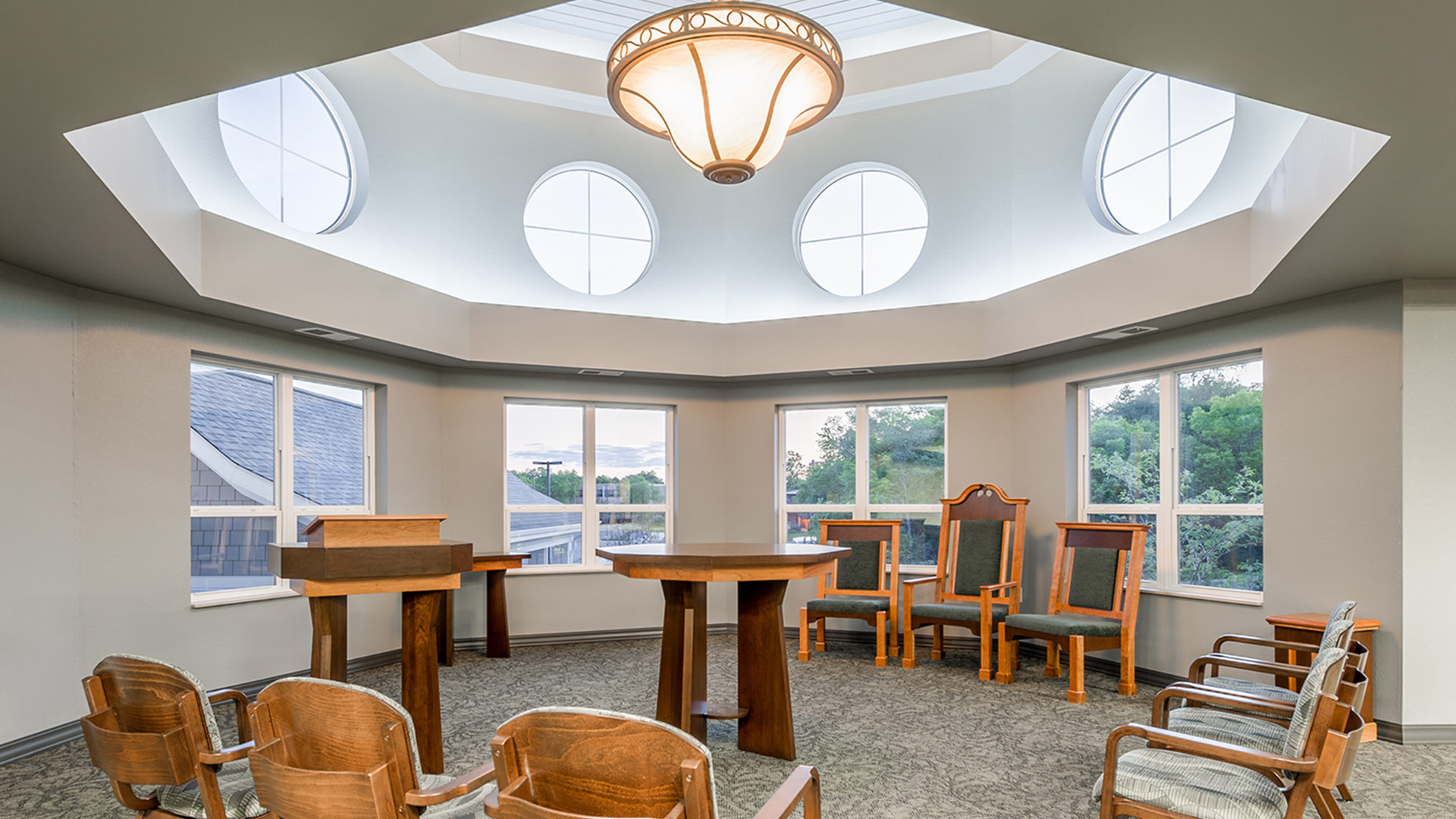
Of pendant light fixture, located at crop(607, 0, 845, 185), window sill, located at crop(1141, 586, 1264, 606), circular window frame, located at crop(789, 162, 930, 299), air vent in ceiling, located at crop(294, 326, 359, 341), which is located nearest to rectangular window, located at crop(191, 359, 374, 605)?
air vent in ceiling, located at crop(294, 326, 359, 341)

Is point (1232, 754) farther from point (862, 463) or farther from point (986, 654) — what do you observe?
point (862, 463)

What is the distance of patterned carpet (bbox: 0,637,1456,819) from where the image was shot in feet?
11.9

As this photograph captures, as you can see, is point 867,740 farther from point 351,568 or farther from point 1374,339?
point 1374,339

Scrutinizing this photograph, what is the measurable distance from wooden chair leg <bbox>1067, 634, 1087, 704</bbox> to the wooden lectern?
381 centimetres

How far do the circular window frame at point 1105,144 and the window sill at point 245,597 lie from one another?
597 cm

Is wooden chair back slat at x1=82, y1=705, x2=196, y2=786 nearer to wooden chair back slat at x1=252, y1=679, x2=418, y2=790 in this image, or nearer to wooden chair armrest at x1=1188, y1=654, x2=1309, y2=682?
wooden chair back slat at x1=252, y1=679, x2=418, y2=790

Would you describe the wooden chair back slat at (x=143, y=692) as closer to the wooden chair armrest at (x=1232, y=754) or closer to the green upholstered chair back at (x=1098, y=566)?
the wooden chair armrest at (x=1232, y=754)

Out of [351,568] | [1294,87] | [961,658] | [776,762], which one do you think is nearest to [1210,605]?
[961,658]

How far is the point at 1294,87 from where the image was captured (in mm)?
2510

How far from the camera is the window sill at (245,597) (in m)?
5.30

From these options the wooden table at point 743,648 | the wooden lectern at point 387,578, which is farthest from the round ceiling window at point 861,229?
the wooden lectern at point 387,578

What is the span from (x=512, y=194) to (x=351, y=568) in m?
4.78

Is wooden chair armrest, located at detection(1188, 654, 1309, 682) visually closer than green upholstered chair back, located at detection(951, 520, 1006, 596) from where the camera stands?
Yes

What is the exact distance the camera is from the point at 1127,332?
587cm
